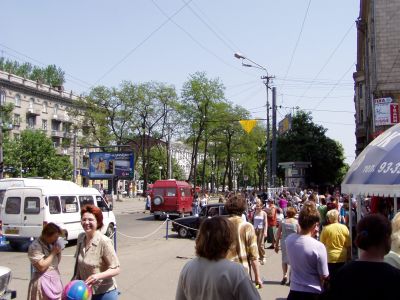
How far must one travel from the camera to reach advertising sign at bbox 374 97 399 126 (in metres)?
27.0

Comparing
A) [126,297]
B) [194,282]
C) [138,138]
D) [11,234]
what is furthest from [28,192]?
[138,138]

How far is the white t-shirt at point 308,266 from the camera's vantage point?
5.79m

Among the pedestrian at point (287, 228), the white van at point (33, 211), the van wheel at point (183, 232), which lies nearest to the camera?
the pedestrian at point (287, 228)

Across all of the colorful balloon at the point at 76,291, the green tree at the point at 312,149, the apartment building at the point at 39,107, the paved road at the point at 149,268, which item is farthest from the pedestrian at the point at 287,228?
the apartment building at the point at 39,107

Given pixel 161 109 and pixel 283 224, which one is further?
pixel 161 109

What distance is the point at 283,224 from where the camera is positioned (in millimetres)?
10469

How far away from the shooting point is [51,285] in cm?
532

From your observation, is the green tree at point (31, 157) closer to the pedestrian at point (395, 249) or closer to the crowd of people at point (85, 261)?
the crowd of people at point (85, 261)

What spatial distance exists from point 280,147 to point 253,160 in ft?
42.6

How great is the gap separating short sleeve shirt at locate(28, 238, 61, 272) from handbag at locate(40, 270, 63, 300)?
6 centimetres

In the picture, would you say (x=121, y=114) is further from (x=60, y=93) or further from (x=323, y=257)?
(x=323, y=257)

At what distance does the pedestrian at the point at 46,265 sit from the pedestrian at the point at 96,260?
1.23 feet

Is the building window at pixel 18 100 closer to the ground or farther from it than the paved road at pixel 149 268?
farther from it

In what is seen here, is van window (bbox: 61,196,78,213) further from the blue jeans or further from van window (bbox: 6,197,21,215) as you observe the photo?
the blue jeans
